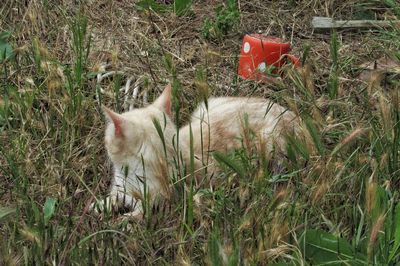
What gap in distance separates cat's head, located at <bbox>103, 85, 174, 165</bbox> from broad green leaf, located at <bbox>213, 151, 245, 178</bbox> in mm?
584

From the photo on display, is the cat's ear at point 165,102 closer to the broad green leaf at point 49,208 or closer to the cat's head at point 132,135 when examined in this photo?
the cat's head at point 132,135

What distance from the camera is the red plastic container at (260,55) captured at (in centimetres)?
420

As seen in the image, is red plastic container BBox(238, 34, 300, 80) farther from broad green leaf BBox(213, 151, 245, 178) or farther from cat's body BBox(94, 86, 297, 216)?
broad green leaf BBox(213, 151, 245, 178)

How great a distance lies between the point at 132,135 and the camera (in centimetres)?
341

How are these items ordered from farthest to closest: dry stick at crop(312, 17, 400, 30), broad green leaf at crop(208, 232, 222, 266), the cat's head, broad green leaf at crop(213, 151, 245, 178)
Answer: dry stick at crop(312, 17, 400, 30) < the cat's head < broad green leaf at crop(213, 151, 245, 178) < broad green leaf at crop(208, 232, 222, 266)

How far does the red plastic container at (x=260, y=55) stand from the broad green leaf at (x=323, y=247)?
168 centimetres

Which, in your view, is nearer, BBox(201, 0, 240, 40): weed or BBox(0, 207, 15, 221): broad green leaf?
BBox(0, 207, 15, 221): broad green leaf

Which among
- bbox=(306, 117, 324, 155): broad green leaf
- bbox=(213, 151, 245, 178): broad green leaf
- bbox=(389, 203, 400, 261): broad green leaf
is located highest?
bbox=(306, 117, 324, 155): broad green leaf

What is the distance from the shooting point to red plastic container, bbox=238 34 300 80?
4.20 meters

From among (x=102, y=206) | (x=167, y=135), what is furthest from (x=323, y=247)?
(x=167, y=135)

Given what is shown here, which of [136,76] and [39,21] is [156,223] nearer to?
[136,76]

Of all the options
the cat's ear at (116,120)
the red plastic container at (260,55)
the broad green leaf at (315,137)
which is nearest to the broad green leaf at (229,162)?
the broad green leaf at (315,137)

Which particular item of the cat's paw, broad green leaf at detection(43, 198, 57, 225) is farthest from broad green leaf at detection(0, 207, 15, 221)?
the cat's paw

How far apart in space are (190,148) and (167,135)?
75 centimetres
